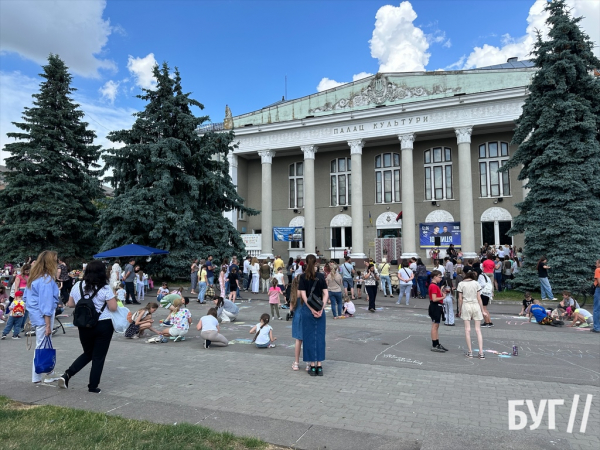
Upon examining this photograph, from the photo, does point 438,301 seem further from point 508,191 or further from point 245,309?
point 508,191

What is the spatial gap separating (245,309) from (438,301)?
354 inches

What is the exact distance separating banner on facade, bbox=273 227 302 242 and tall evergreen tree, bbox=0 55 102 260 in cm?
1423

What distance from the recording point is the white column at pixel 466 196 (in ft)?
91.8

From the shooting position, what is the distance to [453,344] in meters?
9.34

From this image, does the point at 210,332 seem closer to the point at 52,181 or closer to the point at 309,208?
the point at 52,181

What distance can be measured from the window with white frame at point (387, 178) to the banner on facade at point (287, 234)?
719 centimetres

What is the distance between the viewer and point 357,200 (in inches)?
1228

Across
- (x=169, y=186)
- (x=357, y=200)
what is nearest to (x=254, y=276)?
(x=169, y=186)

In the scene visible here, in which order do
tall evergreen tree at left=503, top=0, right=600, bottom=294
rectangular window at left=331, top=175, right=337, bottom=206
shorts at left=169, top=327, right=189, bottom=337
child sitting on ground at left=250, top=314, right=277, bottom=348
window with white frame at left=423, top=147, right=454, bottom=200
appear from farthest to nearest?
rectangular window at left=331, top=175, right=337, bottom=206 → window with white frame at left=423, top=147, right=454, bottom=200 → tall evergreen tree at left=503, top=0, right=600, bottom=294 → shorts at left=169, top=327, right=189, bottom=337 → child sitting on ground at left=250, top=314, right=277, bottom=348

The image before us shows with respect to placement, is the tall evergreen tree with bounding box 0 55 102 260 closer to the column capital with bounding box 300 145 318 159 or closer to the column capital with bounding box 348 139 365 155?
the column capital with bounding box 300 145 318 159

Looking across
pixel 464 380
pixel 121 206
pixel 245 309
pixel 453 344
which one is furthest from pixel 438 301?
pixel 121 206

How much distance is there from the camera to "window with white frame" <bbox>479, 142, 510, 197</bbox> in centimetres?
3083

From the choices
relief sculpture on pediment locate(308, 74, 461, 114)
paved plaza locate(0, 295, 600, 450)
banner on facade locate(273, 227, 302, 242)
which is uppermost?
relief sculpture on pediment locate(308, 74, 461, 114)

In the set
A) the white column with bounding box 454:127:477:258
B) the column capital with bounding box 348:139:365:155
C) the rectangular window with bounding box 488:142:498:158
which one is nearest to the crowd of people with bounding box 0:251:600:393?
the white column with bounding box 454:127:477:258
